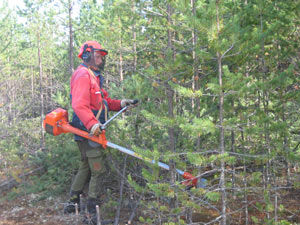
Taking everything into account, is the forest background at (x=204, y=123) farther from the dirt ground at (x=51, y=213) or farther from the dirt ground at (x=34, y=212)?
the dirt ground at (x=34, y=212)

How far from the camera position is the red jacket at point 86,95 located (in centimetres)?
451

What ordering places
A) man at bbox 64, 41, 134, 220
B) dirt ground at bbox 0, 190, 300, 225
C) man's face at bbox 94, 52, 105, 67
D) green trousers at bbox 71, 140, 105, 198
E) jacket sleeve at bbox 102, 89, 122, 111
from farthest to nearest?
jacket sleeve at bbox 102, 89, 122, 111
man's face at bbox 94, 52, 105, 67
green trousers at bbox 71, 140, 105, 198
dirt ground at bbox 0, 190, 300, 225
man at bbox 64, 41, 134, 220

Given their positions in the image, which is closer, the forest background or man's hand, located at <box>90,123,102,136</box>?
the forest background

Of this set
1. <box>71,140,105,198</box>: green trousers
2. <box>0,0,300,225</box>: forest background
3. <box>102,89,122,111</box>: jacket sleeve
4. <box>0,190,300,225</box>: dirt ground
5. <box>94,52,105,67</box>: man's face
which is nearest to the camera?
<box>0,0,300,225</box>: forest background

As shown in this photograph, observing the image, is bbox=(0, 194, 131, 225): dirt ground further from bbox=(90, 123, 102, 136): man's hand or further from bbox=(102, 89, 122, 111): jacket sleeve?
bbox=(102, 89, 122, 111): jacket sleeve

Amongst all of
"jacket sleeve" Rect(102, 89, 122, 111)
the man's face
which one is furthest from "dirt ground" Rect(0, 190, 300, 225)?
the man's face

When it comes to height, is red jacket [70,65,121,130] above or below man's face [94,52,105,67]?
below

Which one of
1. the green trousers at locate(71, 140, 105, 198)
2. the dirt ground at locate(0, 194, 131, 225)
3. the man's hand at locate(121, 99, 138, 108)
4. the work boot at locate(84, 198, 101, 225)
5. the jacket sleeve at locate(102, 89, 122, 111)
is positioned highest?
the man's hand at locate(121, 99, 138, 108)

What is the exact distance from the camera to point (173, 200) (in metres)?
4.14

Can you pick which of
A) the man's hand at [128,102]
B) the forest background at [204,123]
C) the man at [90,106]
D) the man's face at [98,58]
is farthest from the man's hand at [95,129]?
the man's face at [98,58]

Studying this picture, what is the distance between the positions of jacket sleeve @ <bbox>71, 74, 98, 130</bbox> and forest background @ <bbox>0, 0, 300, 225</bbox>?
60 cm

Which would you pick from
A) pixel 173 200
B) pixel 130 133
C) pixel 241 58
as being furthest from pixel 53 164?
pixel 241 58

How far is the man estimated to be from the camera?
15.1ft

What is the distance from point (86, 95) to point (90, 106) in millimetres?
296
